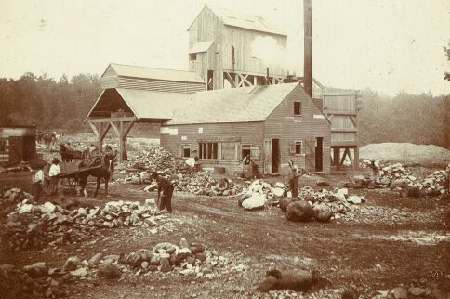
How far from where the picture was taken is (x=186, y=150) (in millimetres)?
36062

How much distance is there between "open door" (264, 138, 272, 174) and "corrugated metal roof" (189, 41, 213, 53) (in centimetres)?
1540

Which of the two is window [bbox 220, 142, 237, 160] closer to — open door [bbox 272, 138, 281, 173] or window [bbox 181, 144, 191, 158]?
open door [bbox 272, 138, 281, 173]

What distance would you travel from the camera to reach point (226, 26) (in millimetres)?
42594

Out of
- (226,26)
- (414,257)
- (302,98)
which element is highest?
(226,26)

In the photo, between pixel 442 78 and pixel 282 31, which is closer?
pixel 442 78

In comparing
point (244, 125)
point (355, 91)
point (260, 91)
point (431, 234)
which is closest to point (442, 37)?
point (431, 234)

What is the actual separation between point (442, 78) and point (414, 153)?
2800 centimetres

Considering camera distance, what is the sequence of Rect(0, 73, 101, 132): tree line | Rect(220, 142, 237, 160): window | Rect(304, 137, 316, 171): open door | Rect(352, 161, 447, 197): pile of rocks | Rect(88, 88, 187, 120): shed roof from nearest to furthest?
Rect(352, 161, 447, 197): pile of rocks < Rect(220, 142, 237, 160): window < Rect(304, 137, 316, 171): open door < Rect(88, 88, 187, 120): shed roof < Rect(0, 73, 101, 132): tree line

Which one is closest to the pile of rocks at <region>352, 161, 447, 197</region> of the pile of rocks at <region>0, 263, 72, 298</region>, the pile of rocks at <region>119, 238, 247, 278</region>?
the pile of rocks at <region>119, 238, 247, 278</region>

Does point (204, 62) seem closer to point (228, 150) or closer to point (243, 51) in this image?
point (243, 51)

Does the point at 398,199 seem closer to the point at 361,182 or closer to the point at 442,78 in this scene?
the point at 361,182

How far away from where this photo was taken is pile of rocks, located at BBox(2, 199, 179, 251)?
12974 millimetres

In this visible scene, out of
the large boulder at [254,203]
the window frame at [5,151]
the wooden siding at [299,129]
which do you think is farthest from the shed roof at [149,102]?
the large boulder at [254,203]

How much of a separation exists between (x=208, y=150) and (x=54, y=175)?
15977mm
